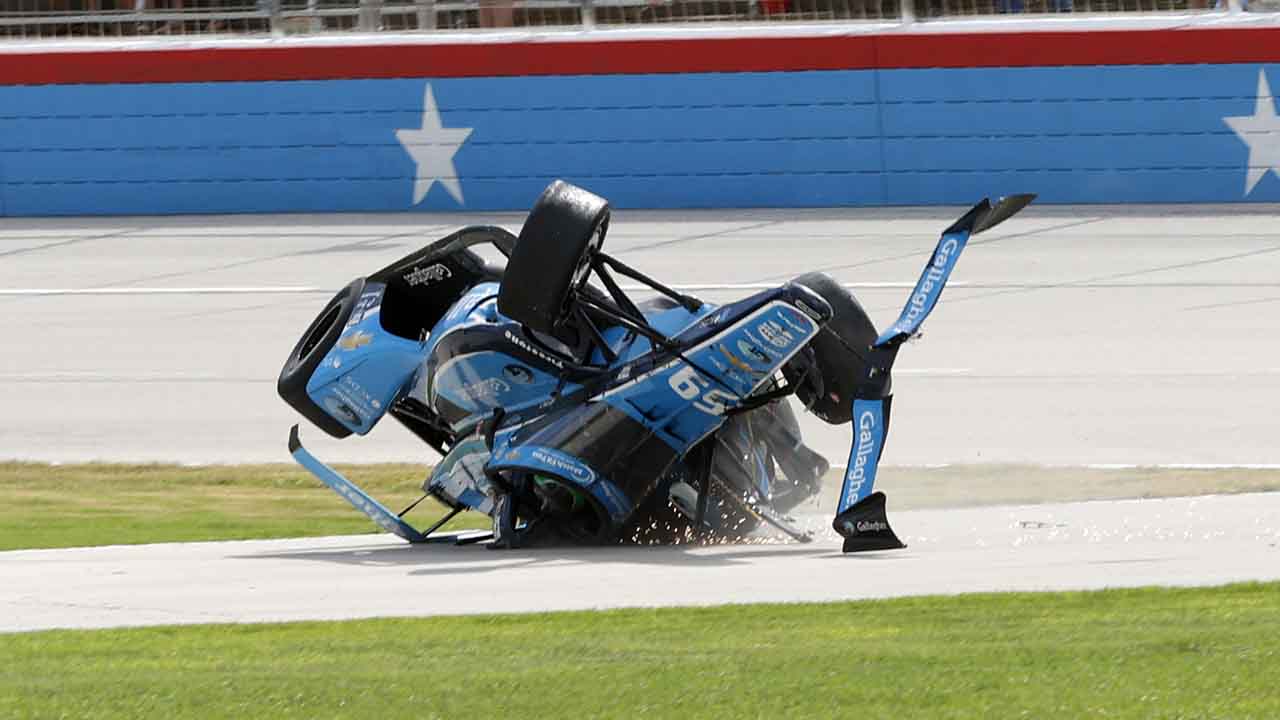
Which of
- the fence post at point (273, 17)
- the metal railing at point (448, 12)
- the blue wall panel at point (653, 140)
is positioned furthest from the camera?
the fence post at point (273, 17)

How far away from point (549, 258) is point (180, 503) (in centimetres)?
378

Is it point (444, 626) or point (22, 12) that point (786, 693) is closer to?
point (444, 626)

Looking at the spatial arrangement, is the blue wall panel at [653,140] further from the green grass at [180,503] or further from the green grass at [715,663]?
the green grass at [715,663]

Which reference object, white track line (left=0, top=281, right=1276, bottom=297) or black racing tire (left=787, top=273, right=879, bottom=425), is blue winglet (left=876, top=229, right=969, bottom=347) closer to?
black racing tire (left=787, top=273, right=879, bottom=425)

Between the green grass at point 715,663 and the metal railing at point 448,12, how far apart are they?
15.6 metres

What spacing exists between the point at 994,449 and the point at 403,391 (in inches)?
160

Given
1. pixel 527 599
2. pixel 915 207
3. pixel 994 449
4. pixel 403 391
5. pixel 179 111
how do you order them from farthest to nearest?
pixel 179 111, pixel 915 207, pixel 994 449, pixel 403 391, pixel 527 599

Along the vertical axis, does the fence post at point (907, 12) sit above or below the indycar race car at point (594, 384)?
above

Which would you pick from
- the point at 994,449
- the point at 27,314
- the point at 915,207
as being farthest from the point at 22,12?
the point at 994,449

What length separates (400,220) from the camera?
75.7 ft

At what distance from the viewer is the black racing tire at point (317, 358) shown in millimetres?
9922

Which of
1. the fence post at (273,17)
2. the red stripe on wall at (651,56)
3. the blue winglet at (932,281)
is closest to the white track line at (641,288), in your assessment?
the red stripe on wall at (651,56)

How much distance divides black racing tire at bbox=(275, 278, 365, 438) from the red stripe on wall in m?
Result: 12.9

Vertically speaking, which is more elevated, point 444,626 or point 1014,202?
point 1014,202
